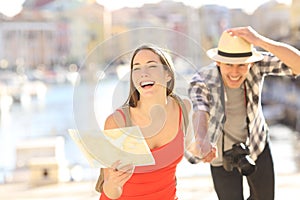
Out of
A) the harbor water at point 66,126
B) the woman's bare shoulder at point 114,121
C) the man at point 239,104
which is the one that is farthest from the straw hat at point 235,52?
the woman's bare shoulder at point 114,121

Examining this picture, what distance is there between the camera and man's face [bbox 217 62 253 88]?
1.64 m

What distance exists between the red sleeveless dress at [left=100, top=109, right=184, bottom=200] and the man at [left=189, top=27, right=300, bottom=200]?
252 mm

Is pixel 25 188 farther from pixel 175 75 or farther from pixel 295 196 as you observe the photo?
pixel 175 75

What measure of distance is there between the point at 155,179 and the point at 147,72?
0.82ft

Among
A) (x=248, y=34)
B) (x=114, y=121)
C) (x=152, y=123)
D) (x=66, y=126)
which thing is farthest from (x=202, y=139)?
(x=66, y=126)

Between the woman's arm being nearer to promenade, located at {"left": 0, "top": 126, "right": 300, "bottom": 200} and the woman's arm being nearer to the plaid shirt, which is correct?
the plaid shirt

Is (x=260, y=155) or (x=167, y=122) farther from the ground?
(x=167, y=122)

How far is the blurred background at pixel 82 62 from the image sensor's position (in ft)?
4.70

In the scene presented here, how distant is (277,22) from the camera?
432 inches

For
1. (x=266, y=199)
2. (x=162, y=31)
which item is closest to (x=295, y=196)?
(x=266, y=199)

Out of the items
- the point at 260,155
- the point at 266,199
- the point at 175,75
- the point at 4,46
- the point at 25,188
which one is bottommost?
the point at 4,46

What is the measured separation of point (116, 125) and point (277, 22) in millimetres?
10182

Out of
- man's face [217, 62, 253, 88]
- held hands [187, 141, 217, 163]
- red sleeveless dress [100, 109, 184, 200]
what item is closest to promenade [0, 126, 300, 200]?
man's face [217, 62, 253, 88]

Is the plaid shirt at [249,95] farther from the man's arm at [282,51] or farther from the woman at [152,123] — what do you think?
the woman at [152,123]
